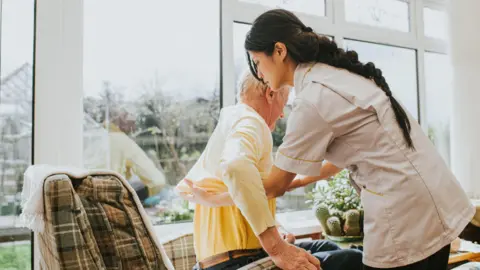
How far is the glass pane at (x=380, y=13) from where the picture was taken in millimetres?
3049

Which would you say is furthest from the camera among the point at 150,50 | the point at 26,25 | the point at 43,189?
the point at 150,50

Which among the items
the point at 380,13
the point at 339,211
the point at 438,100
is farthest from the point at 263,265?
the point at 438,100

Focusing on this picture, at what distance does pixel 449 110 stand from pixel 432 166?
2497 mm

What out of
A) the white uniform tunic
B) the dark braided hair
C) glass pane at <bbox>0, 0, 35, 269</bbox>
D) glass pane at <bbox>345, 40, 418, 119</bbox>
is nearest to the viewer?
the white uniform tunic

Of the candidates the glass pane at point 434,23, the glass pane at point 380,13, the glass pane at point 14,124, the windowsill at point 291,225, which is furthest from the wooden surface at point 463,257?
the glass pane at point 14,124

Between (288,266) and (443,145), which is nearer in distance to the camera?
(288,266)

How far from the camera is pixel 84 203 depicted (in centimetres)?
102

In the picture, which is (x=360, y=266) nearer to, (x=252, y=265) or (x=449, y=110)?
(x=252, y=265)

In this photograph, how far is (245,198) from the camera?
123 centimetres

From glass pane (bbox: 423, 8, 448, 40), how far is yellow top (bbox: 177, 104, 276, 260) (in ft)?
8.18

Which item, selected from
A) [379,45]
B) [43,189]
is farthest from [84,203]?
[379,45]

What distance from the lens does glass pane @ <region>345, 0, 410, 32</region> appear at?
120 inches

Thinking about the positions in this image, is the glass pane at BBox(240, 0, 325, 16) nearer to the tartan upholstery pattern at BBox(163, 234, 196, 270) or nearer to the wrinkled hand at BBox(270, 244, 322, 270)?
the tartan upholstery pattern at BBox(163, 234, 196, 270)

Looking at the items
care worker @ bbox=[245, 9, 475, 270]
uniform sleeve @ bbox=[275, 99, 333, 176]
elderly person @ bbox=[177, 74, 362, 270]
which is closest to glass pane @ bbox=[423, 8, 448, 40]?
elderly person @ bbox=[177, 74, 362, 270]
